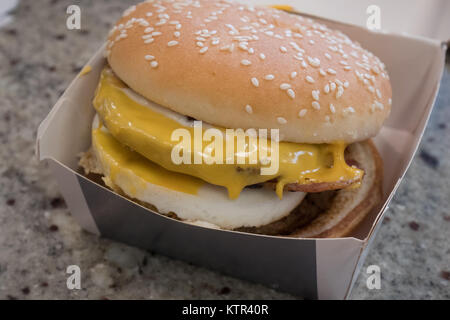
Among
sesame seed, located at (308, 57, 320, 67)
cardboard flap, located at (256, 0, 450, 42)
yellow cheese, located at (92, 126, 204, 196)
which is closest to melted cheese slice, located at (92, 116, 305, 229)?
yellow cheese, located at (92, 126, 204, 196)

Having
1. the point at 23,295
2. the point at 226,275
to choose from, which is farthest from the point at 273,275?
the point at 23,295

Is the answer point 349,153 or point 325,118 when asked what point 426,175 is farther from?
point 325,118

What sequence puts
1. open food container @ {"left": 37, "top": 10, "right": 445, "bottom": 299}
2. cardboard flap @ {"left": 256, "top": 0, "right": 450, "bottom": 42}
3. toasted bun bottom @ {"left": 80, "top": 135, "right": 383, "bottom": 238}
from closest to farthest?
open food container @ {"left": 37, "top": 10, "right": 445, "bottom": 299}
toasted bun bottom @ {"left": 80, "top": 135, "right": 383, "bottom": 238}
cardboard flap @ {"left": 256, "top": 0, "right": 450, "bottom": 42}

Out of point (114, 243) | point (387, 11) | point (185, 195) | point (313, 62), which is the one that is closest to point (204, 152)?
point (185, 195)

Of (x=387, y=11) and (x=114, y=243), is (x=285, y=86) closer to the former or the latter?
(x=114, y=243)

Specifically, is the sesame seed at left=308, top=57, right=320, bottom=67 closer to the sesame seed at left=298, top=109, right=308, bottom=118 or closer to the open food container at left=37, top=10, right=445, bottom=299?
the sesame seed at left=298, top=109, right=308, bottom=118
